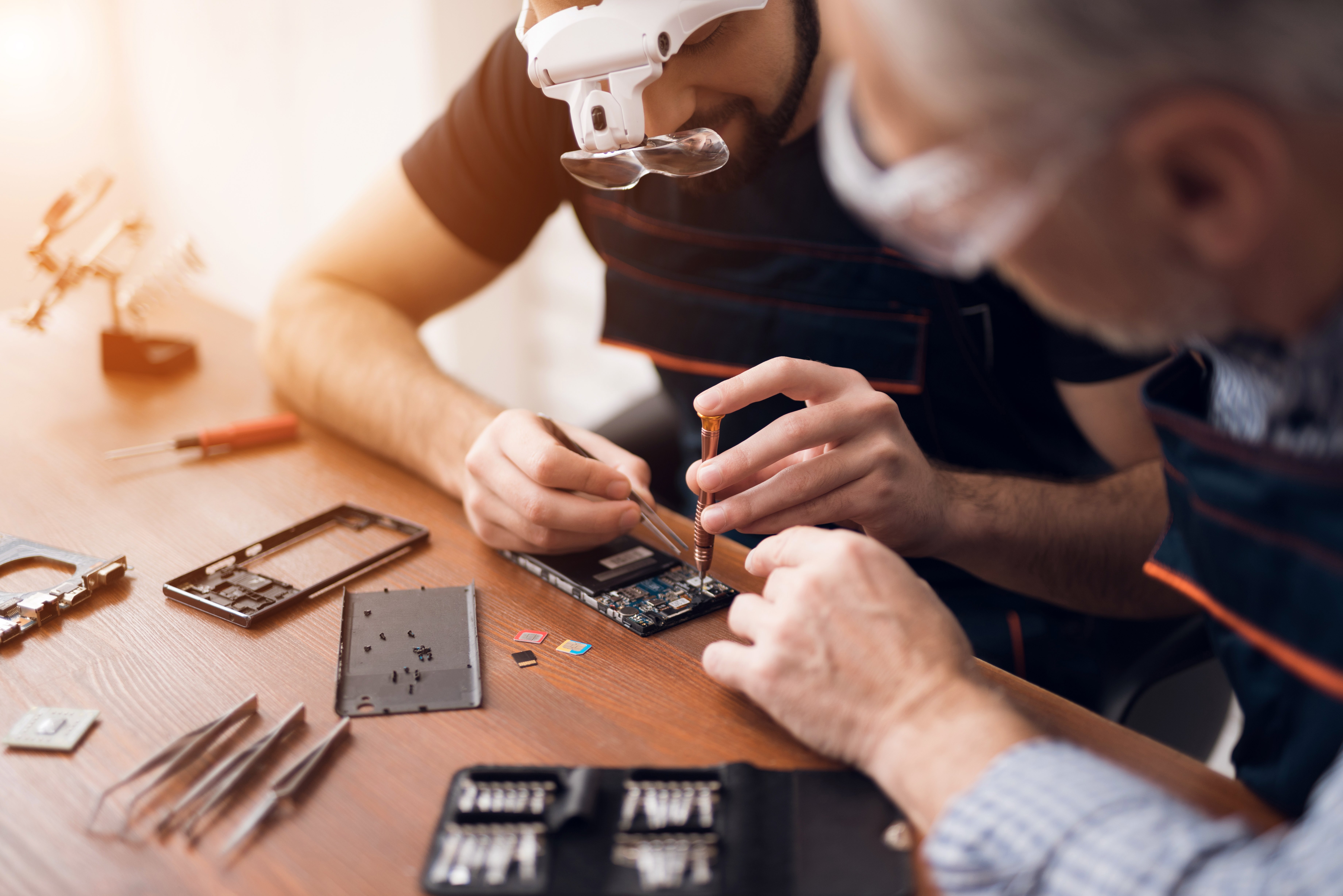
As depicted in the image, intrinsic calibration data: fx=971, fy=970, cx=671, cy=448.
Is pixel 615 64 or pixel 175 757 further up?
pixel 615 64

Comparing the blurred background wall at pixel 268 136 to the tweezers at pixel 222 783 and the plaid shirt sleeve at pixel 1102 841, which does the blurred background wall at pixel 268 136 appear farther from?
the plaid shirt sleeve at pixel 1102 841

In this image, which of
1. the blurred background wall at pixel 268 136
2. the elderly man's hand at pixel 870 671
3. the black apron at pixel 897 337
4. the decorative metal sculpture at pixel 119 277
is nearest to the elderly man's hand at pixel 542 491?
the elderly man's hand at pixel 870 671

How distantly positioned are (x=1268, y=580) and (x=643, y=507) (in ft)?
2.00

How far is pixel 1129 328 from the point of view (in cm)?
68

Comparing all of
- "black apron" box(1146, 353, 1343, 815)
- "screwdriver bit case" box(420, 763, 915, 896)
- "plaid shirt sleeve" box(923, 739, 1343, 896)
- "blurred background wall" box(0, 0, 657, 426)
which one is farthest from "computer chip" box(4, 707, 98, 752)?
"blurred background wall" box(0, 0, 657, 426)

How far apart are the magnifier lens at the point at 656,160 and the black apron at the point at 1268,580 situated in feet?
1.87

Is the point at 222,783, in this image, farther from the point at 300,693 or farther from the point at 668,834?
the point at 668,834

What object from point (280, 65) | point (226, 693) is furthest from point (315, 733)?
point (280, 65)

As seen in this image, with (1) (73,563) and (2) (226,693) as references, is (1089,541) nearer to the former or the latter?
(2) (226,693)

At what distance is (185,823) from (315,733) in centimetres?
13

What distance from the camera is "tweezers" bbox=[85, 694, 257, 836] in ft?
2.43

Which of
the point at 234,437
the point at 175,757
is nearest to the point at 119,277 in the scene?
the point at 234,437

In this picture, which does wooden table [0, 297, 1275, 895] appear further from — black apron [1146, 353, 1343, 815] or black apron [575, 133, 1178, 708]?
black apron [575, 133, 1178, 708]

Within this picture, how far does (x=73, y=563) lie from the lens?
1.08 meters
